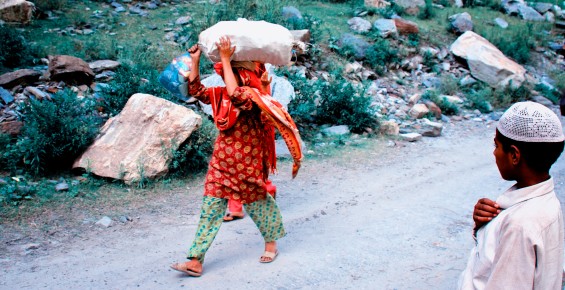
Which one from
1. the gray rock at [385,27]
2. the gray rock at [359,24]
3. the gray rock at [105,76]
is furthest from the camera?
the gray rock at [359,24]

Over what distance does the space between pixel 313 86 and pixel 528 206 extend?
6.25 meters

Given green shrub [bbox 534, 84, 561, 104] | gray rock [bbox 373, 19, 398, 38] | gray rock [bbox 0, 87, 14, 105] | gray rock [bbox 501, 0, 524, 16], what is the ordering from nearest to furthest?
1. gray rock [bbox 0, 87, 14, 105]
2. green shrub [bbox 534, 84, 561, 104]
3. gray rock [bbox 373, 19, 398, 38]
4. gray rock [bbox 501, 0, 524, 16]

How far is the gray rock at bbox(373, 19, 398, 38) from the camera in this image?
1126 centimetres

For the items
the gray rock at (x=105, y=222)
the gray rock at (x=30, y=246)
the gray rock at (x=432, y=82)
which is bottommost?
the gray rock at (x=432, y=82)

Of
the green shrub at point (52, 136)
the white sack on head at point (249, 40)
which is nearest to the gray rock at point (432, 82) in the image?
the green shrub at point (52, 136)

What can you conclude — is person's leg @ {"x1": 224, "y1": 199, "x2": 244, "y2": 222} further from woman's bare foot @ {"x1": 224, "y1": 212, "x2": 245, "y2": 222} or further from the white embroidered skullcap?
the white embroidered skullcap

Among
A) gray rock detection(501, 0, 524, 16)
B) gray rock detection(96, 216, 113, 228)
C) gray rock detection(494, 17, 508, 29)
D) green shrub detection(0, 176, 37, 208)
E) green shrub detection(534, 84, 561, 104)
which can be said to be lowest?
green shrub detection(534, 84, 561, 104)

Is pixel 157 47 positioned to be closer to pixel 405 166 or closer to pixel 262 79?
pixel 405 166

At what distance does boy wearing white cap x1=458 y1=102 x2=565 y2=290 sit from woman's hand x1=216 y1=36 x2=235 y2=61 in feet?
6.18

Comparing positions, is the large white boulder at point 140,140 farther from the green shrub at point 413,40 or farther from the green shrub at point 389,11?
the green shrub at point 389,11

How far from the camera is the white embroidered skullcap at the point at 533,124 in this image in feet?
5.47

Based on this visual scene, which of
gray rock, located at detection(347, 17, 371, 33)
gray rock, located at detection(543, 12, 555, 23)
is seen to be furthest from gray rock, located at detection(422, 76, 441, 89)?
gray rock, located at detection(543, 12, 555, 23)

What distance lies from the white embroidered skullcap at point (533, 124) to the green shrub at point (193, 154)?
417 cm

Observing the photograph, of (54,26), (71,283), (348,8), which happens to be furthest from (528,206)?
(348,8)
